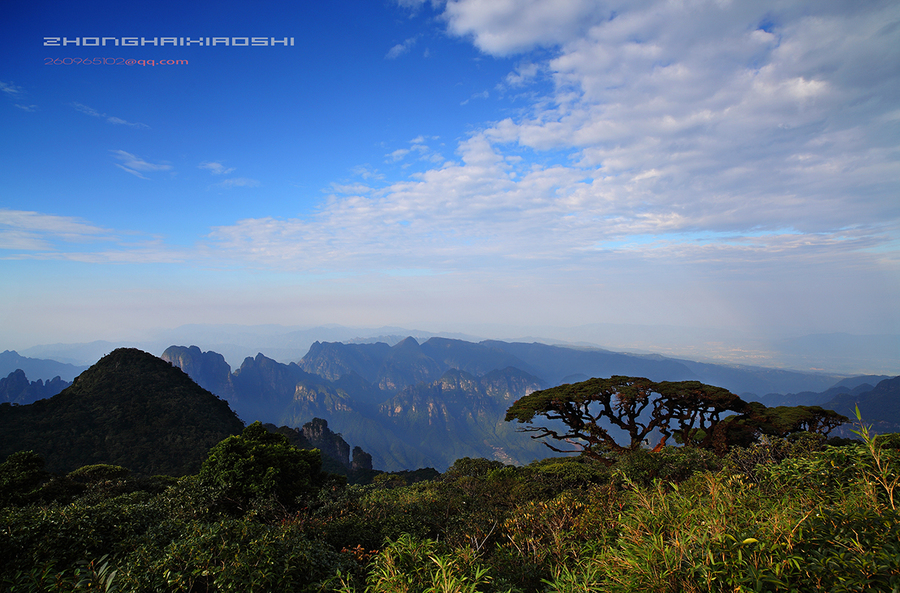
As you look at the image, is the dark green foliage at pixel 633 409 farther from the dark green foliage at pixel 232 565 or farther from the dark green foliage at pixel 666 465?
the dark green foliage at pixel 232 565

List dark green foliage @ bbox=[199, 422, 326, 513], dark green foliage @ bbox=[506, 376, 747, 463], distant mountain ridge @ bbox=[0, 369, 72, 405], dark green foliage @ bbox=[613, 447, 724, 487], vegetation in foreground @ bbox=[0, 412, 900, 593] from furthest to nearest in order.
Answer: distant mountain ridge @ bbox=[0, 369, 72, 405] → dark green foliage @ bbox=[506, 376, 747, 463] → dark green foliage @ bbox=[613, 447, 724, 487] → dark green foliage @ bbox=[199, 422, 326, 513] → vegetation in foreground @ bbox=[0, 412, 900, 593]

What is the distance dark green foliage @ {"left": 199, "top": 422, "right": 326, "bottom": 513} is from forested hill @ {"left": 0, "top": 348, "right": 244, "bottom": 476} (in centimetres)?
3494

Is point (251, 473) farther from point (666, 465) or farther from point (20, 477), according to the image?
point (666, 465)

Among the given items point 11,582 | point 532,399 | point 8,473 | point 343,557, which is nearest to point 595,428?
point 532,399

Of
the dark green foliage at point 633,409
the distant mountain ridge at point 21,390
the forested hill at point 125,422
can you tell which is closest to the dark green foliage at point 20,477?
the dark green foliage at point 633,409

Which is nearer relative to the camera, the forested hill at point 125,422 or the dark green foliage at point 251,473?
the dark green foliage at point 251,473

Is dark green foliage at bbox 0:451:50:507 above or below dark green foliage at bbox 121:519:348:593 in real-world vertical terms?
below

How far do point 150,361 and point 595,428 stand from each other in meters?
78.8

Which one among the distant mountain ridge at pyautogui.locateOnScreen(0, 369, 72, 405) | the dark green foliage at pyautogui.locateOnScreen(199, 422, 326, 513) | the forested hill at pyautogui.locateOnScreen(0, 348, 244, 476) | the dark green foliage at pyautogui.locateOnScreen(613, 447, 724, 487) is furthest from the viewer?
the distant mountain ridge at pyautogui.locateOnScreen(0, 369, 72, 405)

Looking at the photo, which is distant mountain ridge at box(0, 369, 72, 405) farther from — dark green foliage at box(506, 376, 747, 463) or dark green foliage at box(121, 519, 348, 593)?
dark green foliage at box(121, 519, 348, 593)

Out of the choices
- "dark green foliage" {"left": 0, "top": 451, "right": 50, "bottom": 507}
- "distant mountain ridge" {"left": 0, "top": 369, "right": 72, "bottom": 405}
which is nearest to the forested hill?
"dark green foliage" {"left": 0, "top": 451, "right": 50, "bottom": 507}

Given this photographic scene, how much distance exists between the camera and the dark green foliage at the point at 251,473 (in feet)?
47.2

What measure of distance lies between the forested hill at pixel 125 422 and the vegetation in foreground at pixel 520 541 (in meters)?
40.4

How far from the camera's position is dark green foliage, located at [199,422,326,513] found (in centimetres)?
1439
